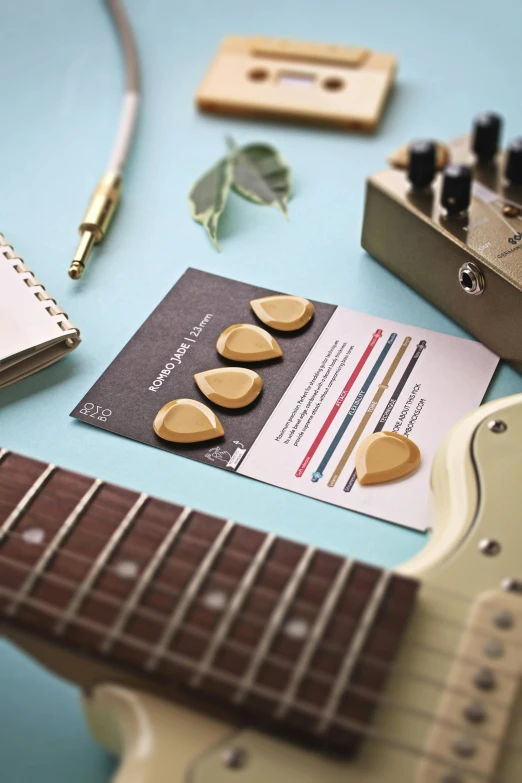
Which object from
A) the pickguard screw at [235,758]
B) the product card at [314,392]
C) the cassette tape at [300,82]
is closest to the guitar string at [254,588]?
the pickguard screw at [235,758]

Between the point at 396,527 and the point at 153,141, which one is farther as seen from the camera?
the point at 153,141

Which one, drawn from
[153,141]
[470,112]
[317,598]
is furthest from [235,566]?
[470,112]

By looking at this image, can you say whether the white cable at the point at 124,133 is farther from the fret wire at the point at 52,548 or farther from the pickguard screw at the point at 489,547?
the pickguard screw at the point at 489,547

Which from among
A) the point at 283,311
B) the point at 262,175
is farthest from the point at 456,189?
the point at 262,175

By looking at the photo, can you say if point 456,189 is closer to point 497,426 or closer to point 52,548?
point 497,426

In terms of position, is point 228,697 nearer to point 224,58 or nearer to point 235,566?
point 235,566
